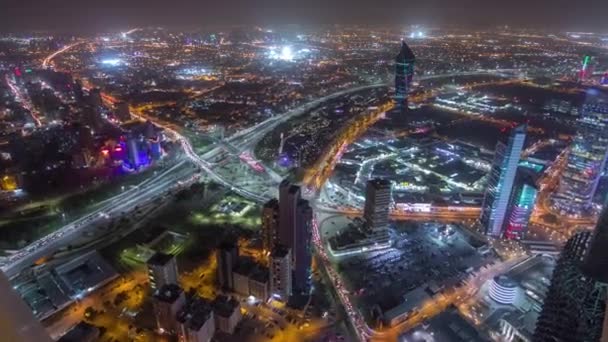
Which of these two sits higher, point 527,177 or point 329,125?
point 527,177

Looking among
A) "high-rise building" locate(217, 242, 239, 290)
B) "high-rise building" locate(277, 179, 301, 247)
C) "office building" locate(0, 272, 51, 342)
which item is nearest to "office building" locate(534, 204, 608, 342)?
"office building" locate(0, 272, 51, 342)

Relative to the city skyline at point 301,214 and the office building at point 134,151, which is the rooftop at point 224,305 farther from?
the office building at point 134,151

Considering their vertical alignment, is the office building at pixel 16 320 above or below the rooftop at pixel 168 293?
above

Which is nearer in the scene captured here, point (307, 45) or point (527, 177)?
point (527, 177)

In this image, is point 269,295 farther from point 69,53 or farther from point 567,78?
point 69,53

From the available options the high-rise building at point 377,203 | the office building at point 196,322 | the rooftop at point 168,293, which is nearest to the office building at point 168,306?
the rooftop at point 168,293

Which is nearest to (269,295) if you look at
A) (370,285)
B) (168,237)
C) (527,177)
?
(370,285)
